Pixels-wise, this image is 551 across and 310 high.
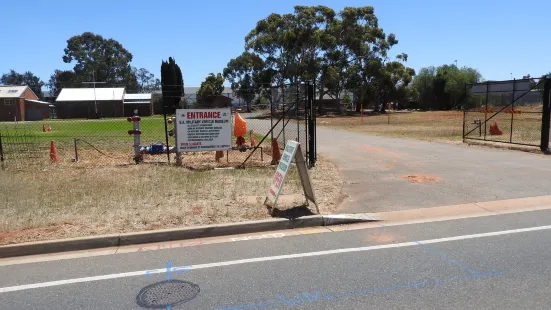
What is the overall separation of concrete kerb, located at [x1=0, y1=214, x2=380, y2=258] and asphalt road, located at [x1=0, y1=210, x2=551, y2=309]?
388 millimetres

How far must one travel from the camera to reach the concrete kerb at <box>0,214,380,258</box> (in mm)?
5539

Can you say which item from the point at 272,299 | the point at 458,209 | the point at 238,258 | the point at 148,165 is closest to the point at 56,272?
the point at 238,258

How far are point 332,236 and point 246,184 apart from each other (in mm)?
3428

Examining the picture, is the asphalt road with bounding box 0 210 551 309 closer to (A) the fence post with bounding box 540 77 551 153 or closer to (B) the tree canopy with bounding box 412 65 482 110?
(A) the fence post with bounding box 540 77 551 153

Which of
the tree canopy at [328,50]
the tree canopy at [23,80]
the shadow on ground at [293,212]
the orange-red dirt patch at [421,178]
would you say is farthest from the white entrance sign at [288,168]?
the tree canopy at [23,80]

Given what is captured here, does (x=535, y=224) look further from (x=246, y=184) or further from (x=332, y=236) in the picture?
(x=246, y=184)

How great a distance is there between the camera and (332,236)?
19.9ft

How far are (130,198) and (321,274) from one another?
4484 millimetres

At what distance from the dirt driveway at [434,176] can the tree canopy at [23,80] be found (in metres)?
134

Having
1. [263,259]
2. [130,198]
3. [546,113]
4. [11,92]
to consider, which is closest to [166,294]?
[263,259]

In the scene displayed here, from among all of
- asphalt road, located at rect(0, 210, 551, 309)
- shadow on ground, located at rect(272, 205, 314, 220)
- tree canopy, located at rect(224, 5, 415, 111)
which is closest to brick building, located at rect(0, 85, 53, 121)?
tree canopy, located at rect(224, 5, 415, 111)

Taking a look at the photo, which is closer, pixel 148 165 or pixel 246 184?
pixel 246 184

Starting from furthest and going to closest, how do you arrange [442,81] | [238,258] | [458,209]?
[442,81]
[458,209]
[238,258]

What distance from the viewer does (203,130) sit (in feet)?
38.2
